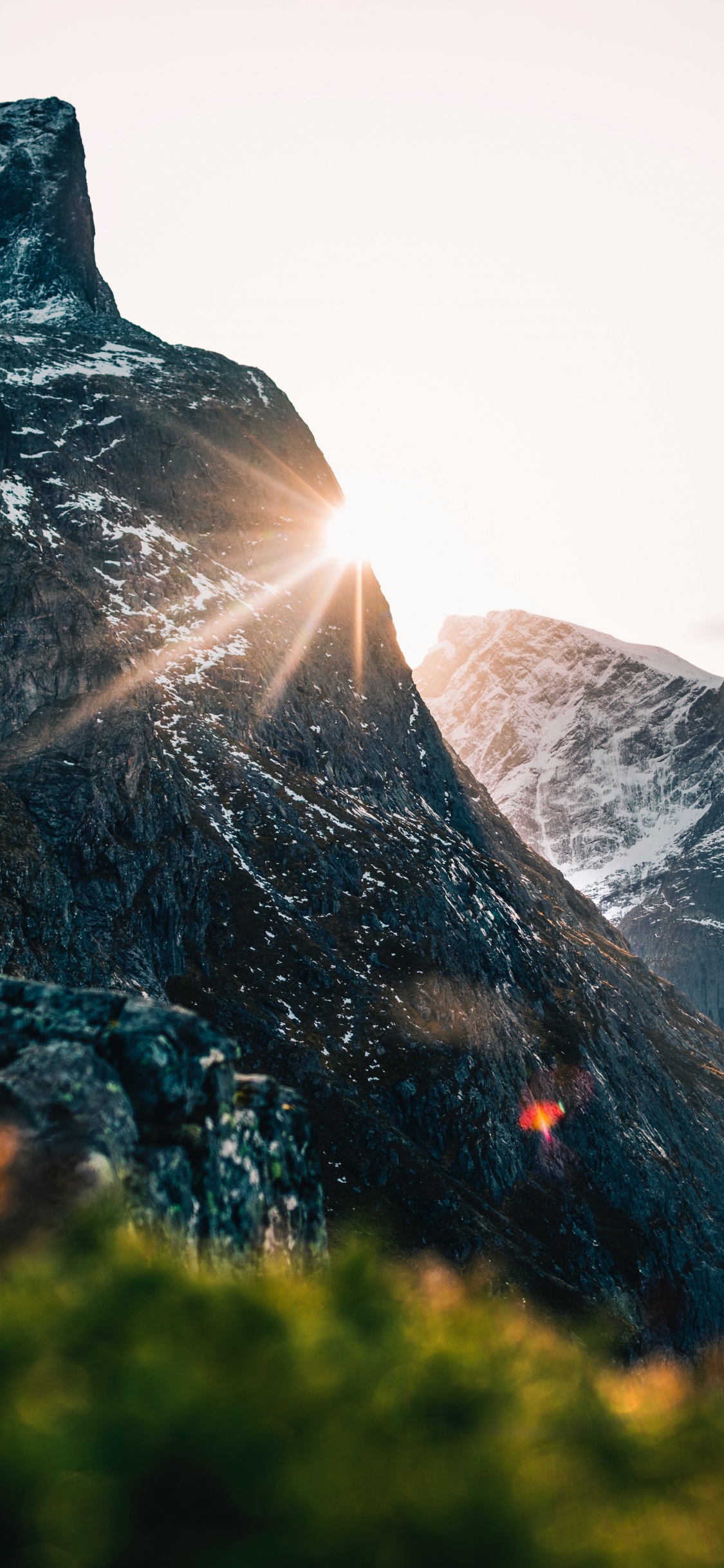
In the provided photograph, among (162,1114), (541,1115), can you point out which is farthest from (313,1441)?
(541,1115)

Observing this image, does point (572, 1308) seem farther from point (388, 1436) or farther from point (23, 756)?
point (388, 1436)

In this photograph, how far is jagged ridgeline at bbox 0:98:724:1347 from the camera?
7575 cm

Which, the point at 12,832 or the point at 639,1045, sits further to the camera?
the point at 639,1045

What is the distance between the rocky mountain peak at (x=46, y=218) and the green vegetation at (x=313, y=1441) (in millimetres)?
181208

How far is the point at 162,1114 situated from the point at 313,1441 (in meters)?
7.56

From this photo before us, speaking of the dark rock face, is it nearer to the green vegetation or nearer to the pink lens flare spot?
the green vegetation

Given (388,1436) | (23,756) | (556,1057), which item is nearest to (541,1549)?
(388,1436)

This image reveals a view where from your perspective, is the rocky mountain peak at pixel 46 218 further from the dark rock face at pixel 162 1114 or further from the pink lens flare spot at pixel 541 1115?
the dark rock face at pixel 162 1114

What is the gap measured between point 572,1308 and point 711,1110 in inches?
2694

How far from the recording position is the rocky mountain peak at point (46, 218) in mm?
167000

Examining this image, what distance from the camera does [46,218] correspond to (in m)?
176

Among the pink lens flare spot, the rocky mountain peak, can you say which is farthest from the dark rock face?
the rocky mountain peak

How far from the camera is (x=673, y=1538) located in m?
3.93

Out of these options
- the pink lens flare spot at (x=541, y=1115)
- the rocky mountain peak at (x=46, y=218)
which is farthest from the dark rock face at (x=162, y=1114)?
the rocky mountain peak at (x=46, y=218)
